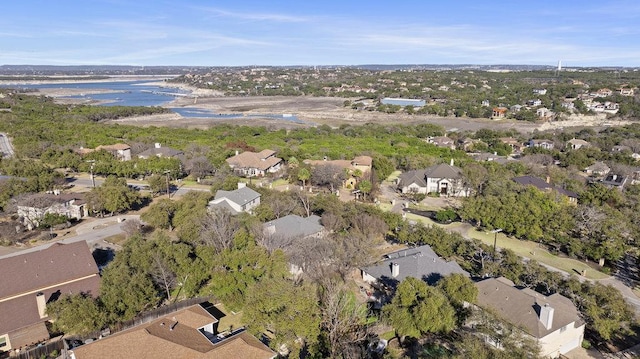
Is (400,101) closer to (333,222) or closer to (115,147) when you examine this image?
(115,147)

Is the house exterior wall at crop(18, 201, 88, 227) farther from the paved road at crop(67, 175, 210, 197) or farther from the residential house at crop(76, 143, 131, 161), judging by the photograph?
the residential house at crop(76, 143, 131, 161)

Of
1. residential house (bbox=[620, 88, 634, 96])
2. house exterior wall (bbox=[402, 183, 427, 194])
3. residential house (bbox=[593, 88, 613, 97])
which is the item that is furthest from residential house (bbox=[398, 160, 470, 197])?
residential house (bbox=[620, 88, 634, 96])

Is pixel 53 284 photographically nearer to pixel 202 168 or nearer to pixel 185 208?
pixel 185 208

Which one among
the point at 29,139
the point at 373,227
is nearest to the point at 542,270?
the point at 373,227

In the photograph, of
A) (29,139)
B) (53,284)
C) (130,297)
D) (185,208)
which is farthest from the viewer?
(29,139)

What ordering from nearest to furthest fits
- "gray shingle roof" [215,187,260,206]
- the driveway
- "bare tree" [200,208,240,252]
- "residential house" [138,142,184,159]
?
"bare tree" [200,208,240,252], the driveway, "gray shingle roof" [215,187,260,206], "residential house" [138,142,184,159]

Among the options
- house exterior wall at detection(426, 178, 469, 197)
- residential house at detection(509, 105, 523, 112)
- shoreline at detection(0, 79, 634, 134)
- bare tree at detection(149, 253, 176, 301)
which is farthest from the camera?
residential house at detection(509, 105, 523, 112)

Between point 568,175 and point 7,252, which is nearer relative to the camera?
point 7,252
